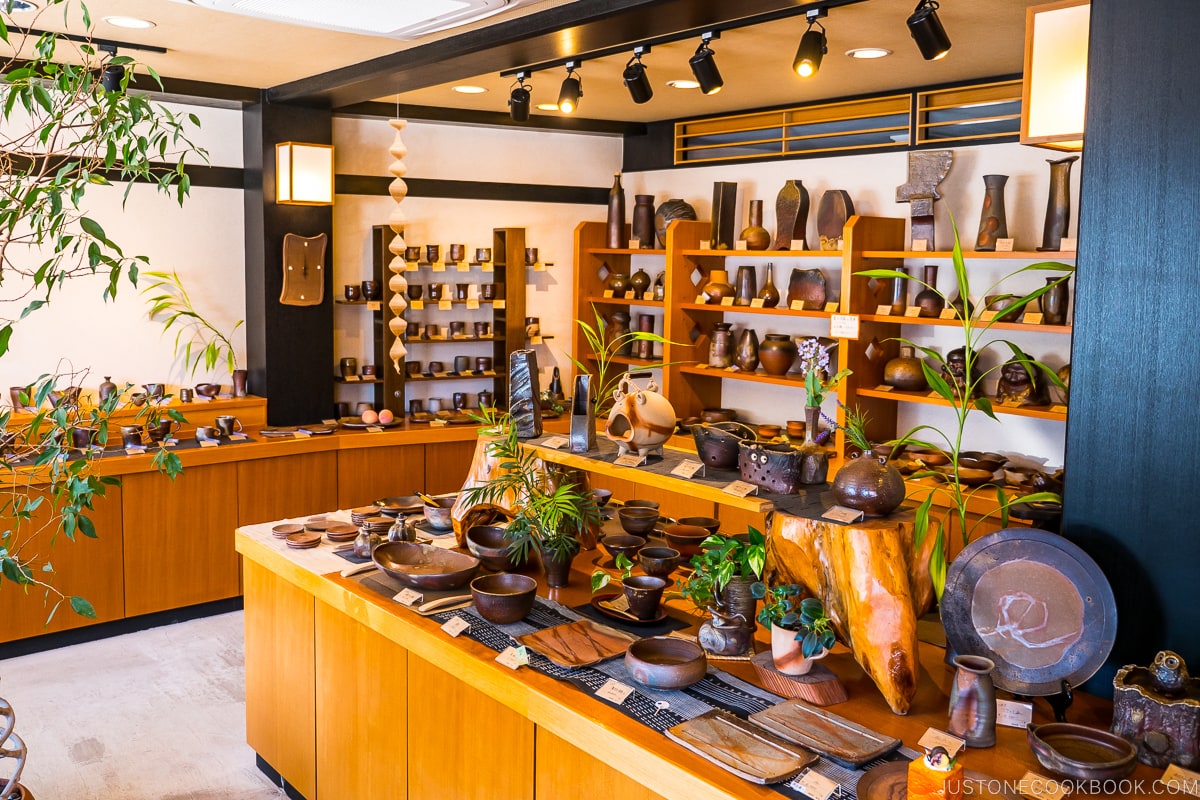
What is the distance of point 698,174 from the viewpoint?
6.22 m

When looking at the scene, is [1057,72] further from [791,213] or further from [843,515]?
[791,213]

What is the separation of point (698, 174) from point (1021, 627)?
455cm

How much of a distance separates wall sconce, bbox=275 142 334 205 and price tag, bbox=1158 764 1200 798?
4526 mm

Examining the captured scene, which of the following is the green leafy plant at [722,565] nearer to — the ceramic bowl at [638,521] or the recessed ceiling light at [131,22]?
the ceramic bowl at [638,521]

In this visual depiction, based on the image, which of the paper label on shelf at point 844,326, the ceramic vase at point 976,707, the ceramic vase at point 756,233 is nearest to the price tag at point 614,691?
the ceramic vase at point 976,707

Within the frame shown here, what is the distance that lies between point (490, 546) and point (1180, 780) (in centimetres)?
194

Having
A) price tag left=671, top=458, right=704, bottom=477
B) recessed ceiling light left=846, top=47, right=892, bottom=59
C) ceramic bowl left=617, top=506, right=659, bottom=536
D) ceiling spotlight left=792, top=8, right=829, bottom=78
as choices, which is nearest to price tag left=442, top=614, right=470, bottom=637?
price tag left=671, top=458, right=704, bottom=477

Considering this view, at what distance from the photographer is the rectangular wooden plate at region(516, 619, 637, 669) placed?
7.85 feet

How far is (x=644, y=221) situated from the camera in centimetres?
625

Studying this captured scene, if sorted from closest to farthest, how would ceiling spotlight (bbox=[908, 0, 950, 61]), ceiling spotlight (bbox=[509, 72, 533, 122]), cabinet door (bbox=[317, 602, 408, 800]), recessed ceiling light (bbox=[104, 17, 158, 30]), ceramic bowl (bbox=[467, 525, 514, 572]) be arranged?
cabinet door (bbox=[317, 602, 408, 800]) → ceramic bowl (bbox=[467, 525, 514, 572]) → ceiling spotlight (bbox=[908, 0, 950, 61]) → recessed ceiling light (bbox=[104, 17, 158, 30]) → ceiling spotlight (bbox=[509, 72, 533, 122])

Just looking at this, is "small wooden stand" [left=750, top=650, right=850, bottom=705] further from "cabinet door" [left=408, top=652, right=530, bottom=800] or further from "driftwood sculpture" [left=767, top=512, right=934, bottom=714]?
"cabinet door" [left=408, top=652, right=530, bottom=800]

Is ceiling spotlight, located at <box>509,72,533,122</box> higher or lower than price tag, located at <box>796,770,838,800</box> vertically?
higher

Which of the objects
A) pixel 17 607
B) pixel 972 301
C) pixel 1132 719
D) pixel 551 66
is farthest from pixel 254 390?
pixel 1132 719

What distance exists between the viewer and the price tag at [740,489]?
2.53 m
